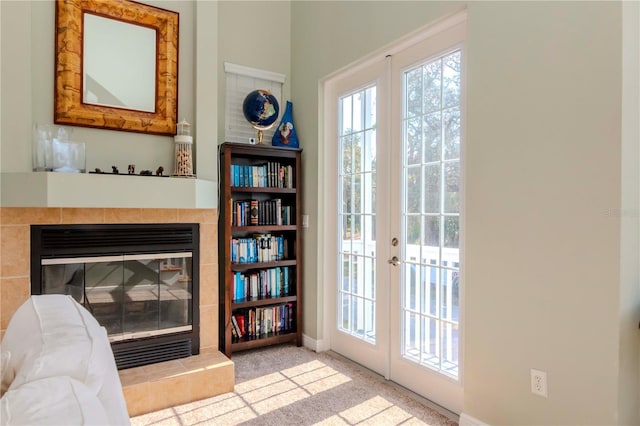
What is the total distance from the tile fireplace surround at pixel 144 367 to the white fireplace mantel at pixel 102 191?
165 millimetres

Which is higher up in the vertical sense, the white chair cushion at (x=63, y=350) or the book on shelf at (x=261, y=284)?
the white chair cushion at (x=63, y=350)

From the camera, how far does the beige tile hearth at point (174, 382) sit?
230 cm

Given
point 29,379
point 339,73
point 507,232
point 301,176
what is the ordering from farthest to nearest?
point 301,176 → point 339,73 → point 507,232 → point 29,379

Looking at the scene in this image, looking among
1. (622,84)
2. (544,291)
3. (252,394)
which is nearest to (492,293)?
(544,291)

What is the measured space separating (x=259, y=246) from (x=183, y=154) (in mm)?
997

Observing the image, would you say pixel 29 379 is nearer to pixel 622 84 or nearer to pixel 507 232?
pixel 507 232

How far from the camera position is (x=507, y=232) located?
192 centimetres

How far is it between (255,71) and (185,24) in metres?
0.72

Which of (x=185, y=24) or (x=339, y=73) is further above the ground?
(x=185, y=24)

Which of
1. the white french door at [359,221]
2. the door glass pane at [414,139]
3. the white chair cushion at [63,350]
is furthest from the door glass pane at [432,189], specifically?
the white chair cushion at [63,350]

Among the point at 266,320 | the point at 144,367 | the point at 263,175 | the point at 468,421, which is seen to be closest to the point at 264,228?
the point at 263,175

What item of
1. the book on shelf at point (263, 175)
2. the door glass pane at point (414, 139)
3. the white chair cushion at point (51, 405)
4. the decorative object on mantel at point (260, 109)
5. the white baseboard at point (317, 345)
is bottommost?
the white baseboard at point (317, 345)

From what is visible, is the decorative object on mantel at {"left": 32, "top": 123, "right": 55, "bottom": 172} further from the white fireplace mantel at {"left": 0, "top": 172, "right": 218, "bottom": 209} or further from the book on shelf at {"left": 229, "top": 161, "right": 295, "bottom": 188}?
the book on shelf at {"left": 229, "top": 161, "right": 295, "bottom": 188}

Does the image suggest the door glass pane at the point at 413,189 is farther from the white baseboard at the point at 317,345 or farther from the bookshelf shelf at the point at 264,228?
the white baseboard at the point at 317,345
